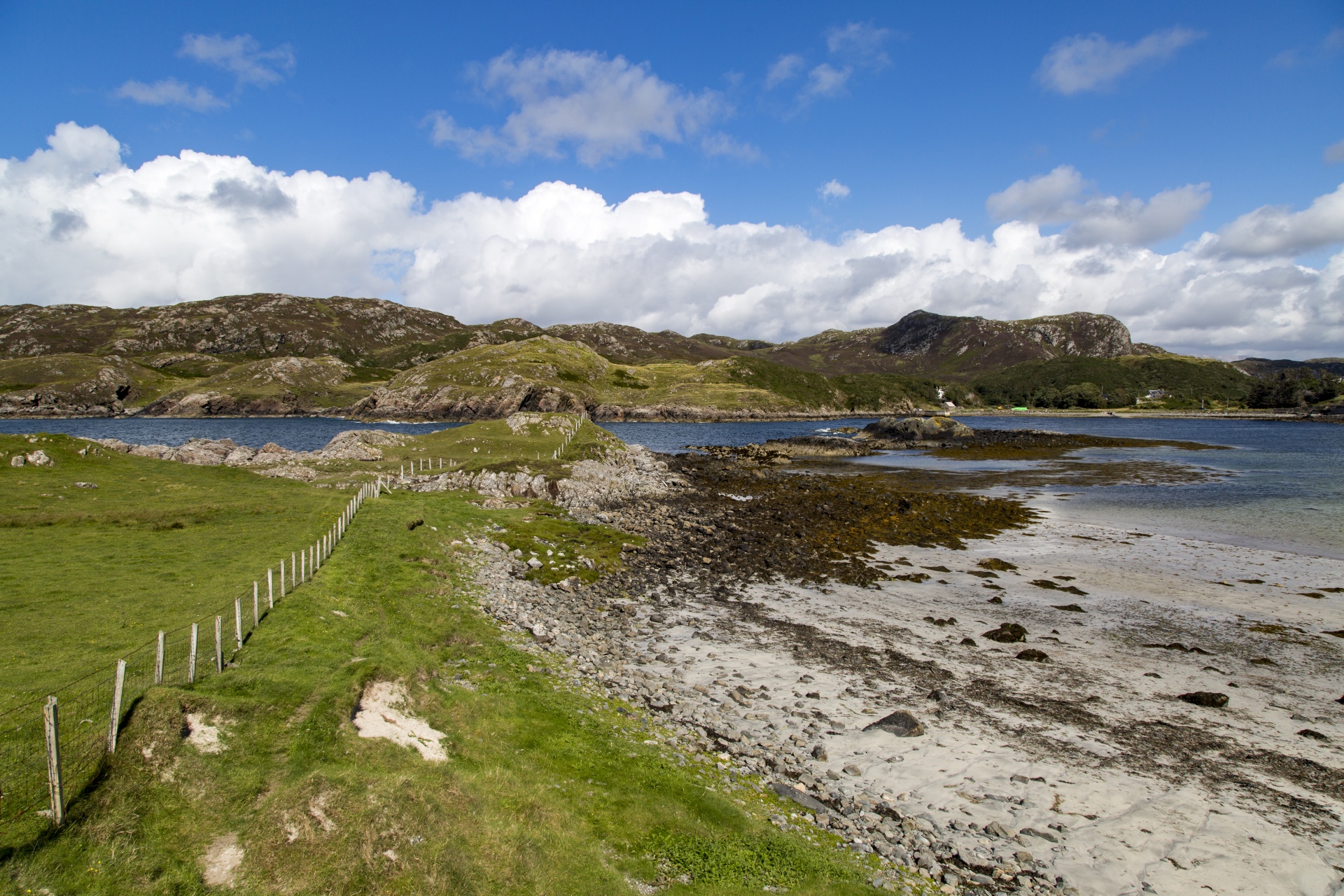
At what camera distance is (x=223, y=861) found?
9211 mm

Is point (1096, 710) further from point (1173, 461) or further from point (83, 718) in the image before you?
point (1173, 461)

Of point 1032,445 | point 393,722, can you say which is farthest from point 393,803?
point 1032,445

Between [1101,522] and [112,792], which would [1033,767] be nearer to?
[112,792]

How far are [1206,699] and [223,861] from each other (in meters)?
26.0

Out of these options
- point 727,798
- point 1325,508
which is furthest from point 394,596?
point 1325,508

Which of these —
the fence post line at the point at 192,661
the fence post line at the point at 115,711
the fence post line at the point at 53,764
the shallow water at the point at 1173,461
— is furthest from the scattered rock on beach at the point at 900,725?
the shallow water at the point at 1173,461

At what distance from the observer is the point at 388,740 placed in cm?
1249

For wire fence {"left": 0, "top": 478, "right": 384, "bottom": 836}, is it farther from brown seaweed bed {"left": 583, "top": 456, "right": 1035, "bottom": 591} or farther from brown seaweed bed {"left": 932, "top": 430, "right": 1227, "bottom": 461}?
brown seaweed bed {"left": 932, "top": 430, "right": 1227, "bottom": 461}

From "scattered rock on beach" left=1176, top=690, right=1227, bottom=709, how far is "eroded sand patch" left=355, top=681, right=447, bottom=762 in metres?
22.6

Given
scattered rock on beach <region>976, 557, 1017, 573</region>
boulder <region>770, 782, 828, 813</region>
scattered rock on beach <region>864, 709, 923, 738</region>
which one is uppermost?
boulder <region>770, 782, 828, 813</region>

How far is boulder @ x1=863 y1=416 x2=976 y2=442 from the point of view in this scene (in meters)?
136

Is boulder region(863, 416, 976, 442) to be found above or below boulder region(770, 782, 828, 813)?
above

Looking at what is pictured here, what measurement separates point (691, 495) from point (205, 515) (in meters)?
38.7

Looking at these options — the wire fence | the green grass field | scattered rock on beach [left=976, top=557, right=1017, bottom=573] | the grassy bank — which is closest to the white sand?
scattered rock on beach [left=976, top=557, right=1017, bottom=573]
